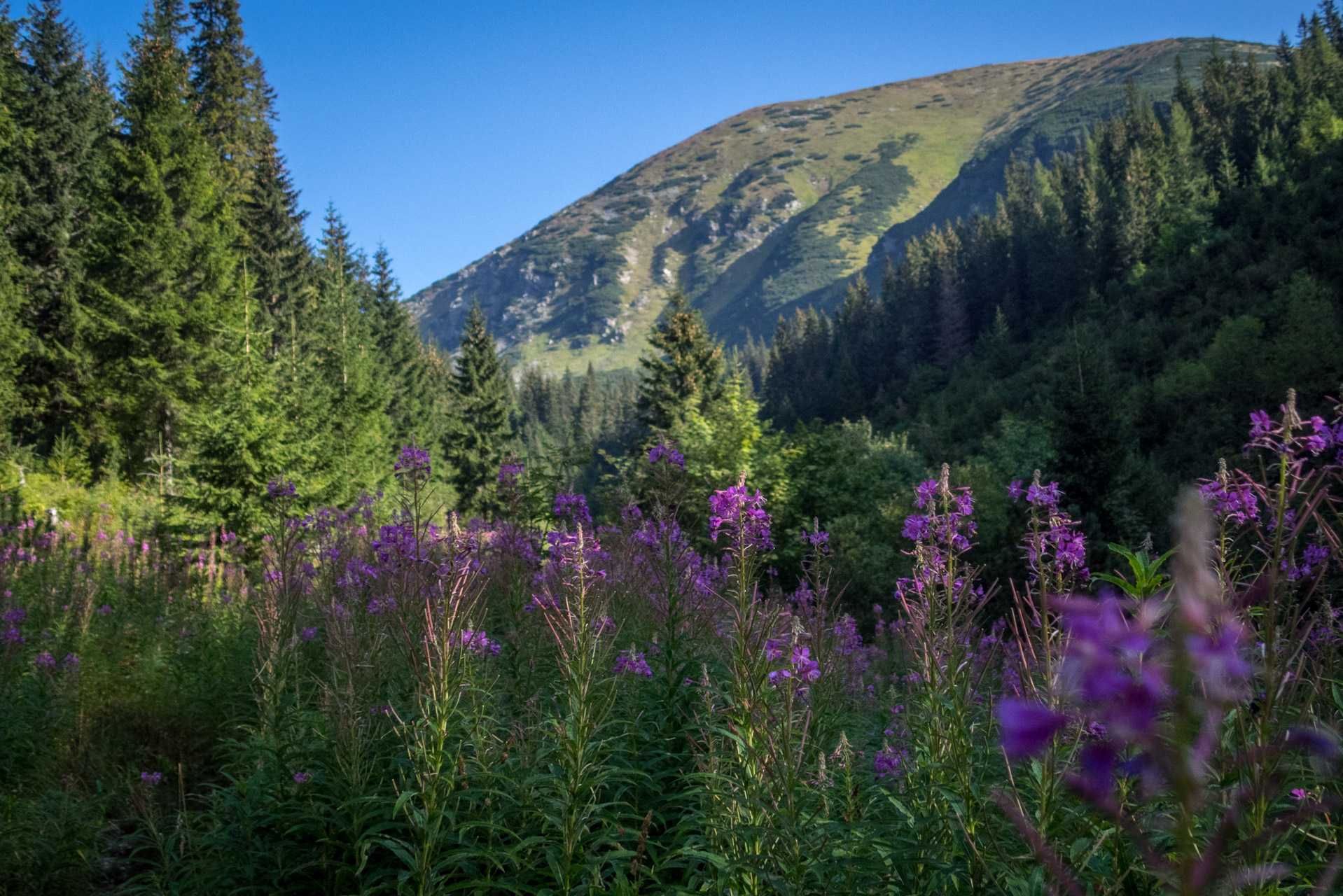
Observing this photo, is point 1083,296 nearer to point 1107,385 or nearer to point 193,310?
point 1107,385

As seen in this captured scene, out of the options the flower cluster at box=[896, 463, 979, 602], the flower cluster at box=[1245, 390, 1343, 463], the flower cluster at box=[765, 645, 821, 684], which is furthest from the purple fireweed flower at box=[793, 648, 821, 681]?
the flower cluster at box=[1245, 390, 1343, 463]

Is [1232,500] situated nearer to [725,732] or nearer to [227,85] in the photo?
[725,732]

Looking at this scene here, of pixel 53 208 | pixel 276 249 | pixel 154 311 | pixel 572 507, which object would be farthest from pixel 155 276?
pixel 572 507

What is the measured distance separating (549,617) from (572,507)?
10.6ft

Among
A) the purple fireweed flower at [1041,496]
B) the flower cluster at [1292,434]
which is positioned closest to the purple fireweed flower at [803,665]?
the purple fireweed flower at [1041,496]

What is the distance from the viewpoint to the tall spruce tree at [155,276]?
17.1 metres

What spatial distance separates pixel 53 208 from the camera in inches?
753

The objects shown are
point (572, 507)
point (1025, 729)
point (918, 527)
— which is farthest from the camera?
point (572, 507)

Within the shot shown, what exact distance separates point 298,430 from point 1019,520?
19311 millimetres

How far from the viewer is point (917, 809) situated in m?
2.66

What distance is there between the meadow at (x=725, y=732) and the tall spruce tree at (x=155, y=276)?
1385cm

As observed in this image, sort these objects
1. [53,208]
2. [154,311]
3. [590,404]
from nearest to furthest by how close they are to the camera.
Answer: [154,311]
[53,208]
[590,404]

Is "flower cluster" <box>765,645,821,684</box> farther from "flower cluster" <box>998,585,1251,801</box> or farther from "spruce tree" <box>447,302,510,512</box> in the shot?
"spruce tree" <box>447,302,510,512</box>

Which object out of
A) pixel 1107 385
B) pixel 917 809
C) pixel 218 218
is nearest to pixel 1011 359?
pixel 1107 385
